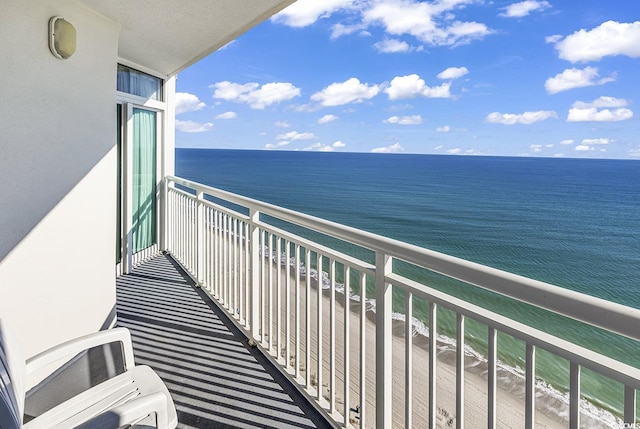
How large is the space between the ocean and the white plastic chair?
3.97 metres

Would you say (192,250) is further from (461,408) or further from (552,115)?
(552,115)

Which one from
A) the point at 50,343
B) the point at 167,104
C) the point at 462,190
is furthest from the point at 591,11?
the point at 50,343

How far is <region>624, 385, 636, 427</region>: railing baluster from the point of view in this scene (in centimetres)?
76

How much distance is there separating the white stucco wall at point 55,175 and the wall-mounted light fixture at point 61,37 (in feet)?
0.11

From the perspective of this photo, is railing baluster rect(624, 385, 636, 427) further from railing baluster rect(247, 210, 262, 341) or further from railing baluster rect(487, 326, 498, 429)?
railing baluster rect(247, 210, 262, 341)

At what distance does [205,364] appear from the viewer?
248 cm

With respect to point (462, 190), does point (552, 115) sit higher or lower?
higher

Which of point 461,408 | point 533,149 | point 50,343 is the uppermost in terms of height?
point 533,149

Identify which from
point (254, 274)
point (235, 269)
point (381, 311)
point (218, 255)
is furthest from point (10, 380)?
point (218, 255)

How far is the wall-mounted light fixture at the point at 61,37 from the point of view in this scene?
89.0 inches

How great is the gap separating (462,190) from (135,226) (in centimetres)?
3814

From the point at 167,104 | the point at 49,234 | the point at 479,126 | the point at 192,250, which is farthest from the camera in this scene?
the point at 479,126

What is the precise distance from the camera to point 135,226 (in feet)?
15.5

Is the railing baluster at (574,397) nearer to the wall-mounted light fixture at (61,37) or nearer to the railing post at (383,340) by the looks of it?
the railing post at (383,340)
